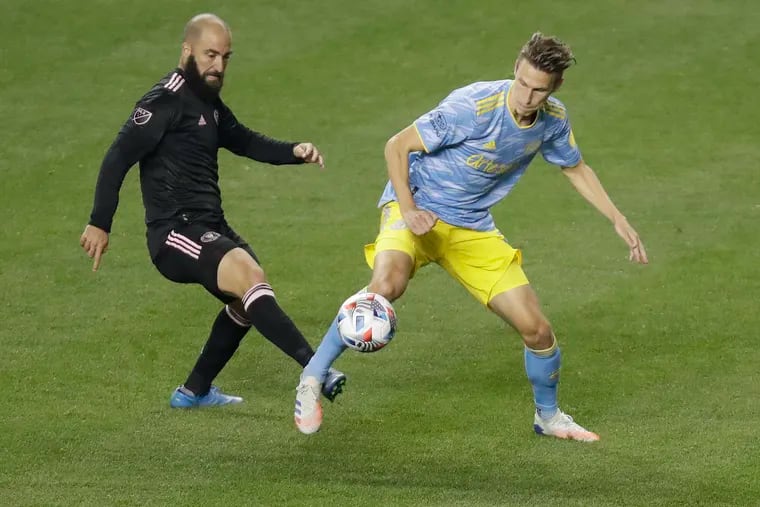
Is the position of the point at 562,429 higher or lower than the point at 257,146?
lower

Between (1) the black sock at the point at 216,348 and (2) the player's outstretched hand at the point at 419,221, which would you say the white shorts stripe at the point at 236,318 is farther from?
(2) the player's outstretched hand at the point at 419,221

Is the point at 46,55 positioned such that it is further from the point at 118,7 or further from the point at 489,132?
the point at 489,132

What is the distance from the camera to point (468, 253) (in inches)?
287

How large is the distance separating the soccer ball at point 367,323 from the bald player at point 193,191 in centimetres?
46

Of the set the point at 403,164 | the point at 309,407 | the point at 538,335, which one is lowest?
the point at 538,335

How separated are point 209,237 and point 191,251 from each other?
0.13m

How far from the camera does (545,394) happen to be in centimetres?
737

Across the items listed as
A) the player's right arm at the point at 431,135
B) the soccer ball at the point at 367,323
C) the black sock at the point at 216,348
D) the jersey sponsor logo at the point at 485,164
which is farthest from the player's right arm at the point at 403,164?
the black sock at the point at 216,348

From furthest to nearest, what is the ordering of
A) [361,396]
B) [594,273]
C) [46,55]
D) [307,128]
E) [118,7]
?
1. [118,7]
2. [46,55]
3. [307,128]
4. [594,273]
5. [361,396]

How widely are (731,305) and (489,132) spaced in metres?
3.18

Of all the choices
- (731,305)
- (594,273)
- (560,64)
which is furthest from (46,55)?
(560,64)

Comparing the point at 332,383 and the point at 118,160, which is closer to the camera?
the point at 332,383

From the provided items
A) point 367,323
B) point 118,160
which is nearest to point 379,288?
point 367,323

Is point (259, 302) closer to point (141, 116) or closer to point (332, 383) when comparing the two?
point (332, 383)
